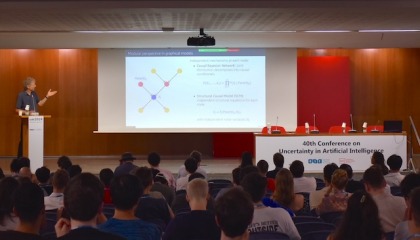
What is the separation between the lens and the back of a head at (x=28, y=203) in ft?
9.48

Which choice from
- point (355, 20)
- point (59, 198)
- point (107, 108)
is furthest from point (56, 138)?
point (59, 198)

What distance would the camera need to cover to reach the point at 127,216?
3439 millimetres

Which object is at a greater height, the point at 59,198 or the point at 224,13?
the point at 224,13

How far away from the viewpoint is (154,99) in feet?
46.3

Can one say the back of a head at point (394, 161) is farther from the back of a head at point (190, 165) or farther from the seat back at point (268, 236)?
the seat back at point (268, 236)

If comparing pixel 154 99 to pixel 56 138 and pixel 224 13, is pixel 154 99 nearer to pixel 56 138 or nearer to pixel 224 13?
pixel 56 138

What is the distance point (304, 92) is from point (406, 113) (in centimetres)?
291

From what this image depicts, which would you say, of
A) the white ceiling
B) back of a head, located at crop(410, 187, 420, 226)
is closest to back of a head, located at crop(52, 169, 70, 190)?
back of a head, located at crop(410, 187, 420, 226)

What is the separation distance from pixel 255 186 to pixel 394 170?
132 inches

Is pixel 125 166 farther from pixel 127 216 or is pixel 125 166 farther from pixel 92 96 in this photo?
pixel 92 96

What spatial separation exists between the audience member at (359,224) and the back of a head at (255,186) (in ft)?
4.12

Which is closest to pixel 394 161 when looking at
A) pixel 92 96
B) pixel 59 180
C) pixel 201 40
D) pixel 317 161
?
pixel 59 180

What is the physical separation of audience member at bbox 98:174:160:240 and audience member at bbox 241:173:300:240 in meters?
0.83

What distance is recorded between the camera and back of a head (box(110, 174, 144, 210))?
3.39 metres
